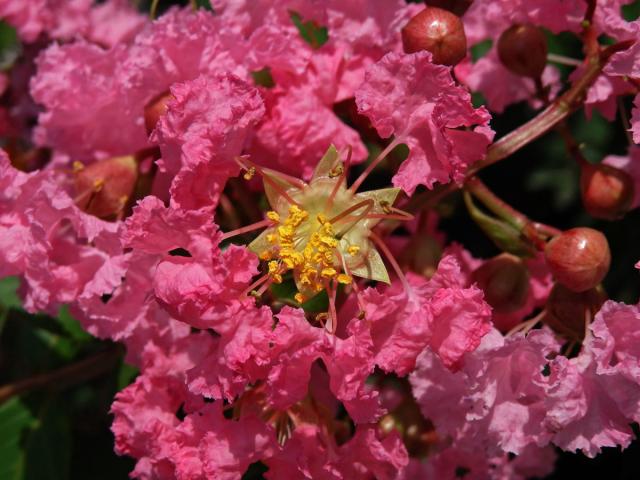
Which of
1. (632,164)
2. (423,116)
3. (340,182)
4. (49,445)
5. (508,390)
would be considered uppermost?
(423,116)

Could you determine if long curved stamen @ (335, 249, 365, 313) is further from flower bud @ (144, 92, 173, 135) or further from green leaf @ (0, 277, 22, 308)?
green leaf @ (0, 277, 22, 308)

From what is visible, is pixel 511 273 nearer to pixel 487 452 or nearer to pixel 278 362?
pixel 487 452

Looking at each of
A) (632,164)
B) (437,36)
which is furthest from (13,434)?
Result: (632,164)

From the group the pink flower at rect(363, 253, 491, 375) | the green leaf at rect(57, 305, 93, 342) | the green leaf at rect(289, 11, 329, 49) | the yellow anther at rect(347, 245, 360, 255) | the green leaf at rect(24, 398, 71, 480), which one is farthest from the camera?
the green leaf at rect(57, 305, 93, 342)

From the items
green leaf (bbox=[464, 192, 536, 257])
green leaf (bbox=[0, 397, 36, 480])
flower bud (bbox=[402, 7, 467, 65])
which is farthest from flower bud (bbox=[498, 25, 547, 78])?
green leaf (bbox=[0, 397, 36, 480])

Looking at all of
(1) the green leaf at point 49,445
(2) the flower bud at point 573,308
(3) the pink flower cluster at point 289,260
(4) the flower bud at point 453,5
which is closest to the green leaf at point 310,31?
(3) the pink flower cluster at point 289,260

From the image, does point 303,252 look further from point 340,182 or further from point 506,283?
point 506,283

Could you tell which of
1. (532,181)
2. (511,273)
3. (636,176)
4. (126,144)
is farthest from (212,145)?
(532,181)
